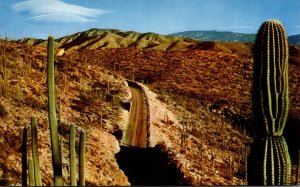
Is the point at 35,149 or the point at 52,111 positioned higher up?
the point at 52,111

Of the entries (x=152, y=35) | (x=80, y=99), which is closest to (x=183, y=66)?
(x=80, y=99)

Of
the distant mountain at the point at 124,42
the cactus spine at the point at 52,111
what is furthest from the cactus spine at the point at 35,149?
the distant mountain at the point at 124,42

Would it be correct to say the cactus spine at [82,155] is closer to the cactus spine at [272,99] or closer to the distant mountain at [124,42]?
the cactus spine at [272,99]

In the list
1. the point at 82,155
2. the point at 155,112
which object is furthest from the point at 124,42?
the point at 82,155

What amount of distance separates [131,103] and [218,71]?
8.39 meters

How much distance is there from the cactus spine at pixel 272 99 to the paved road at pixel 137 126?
677cm

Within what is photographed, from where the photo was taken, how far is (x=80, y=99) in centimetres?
1580

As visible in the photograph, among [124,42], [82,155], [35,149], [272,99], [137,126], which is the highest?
[124,42]

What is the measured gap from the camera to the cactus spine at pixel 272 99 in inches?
288

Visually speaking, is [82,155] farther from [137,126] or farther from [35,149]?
[137,126]

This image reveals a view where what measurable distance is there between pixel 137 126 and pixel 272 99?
842 centimetres

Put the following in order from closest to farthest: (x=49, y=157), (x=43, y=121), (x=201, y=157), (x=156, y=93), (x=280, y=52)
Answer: (x=280, y=52)
(x=49, y=157)
(x=43, y=121)
(x=201, y=157)
(x=156, y=93)

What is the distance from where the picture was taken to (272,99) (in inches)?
289

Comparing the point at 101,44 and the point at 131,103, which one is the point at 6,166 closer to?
the point at 131,103
